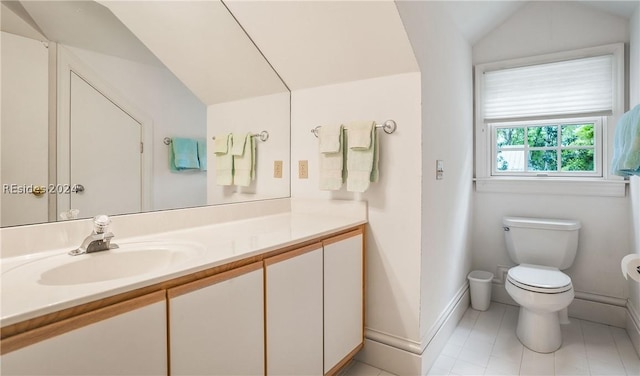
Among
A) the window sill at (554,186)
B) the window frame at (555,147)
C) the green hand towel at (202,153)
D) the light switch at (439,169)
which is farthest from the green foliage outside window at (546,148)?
the green hand towel at (202,153)

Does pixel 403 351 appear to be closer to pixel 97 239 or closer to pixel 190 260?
pixel 190 260

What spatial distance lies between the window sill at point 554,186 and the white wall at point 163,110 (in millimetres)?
2190

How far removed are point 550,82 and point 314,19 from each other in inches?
77.1

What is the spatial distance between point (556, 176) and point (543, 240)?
0.55m

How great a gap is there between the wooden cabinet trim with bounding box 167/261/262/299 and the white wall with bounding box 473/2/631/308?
7.33ft

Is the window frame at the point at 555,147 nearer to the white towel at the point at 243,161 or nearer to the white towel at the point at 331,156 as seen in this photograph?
the white towel at the point at 331,156

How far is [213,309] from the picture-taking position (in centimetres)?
98

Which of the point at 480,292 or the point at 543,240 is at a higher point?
the point at 543,240

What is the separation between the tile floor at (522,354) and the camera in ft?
5.83

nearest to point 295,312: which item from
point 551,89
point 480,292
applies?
point 480,292

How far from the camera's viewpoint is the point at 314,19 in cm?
159

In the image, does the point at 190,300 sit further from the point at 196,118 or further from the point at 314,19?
the point at 314,19

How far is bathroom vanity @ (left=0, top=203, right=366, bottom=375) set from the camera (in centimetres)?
69

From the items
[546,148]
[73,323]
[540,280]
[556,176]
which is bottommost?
[540,280]
